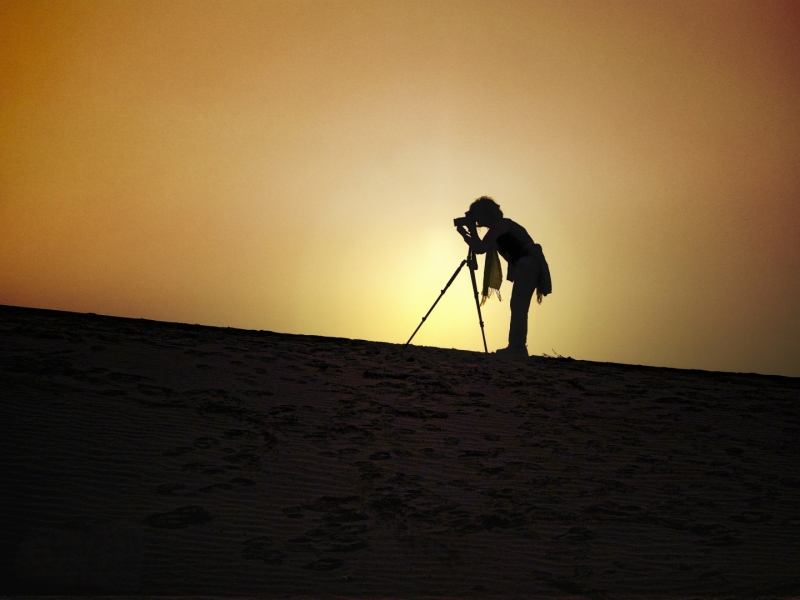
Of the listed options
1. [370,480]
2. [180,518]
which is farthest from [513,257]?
[180,518]

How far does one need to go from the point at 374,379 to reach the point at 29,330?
548cm

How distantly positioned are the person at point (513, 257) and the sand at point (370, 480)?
126 cm

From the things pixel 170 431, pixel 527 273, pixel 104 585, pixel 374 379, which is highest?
pixel 527 273

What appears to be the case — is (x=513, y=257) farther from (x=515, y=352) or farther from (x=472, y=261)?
(x=515, y=352)

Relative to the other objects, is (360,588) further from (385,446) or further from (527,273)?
(527,273)

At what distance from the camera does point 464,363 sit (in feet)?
40.2

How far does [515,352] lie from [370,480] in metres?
6.35

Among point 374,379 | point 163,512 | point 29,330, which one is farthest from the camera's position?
point 29,330

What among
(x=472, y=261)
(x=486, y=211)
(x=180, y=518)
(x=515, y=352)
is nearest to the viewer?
(x=180, y=518)

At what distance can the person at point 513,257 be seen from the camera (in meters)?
12.0

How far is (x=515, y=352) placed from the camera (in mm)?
12352

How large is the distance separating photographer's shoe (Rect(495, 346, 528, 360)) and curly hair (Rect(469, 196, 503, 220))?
2199 millimetres

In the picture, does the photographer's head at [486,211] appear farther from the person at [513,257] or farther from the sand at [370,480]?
the sand at [370,480]

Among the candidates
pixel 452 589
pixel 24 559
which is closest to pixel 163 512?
pixel 24 559
